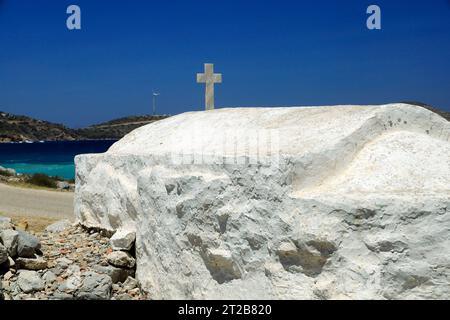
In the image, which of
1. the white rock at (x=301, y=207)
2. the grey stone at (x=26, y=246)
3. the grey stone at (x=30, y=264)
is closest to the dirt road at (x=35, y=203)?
the grey stone at (x=26, y=246)

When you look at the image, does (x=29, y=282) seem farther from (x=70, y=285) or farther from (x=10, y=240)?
(x=10, y=240)

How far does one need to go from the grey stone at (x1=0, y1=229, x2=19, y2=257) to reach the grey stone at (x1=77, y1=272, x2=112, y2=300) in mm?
1398

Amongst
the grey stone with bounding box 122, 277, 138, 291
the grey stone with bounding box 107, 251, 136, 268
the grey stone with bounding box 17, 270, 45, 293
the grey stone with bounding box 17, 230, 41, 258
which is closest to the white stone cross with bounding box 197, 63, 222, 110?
the grey stone with bounding box 107, 251, 136, 268

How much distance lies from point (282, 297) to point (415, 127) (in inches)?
100

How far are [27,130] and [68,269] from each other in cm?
11160

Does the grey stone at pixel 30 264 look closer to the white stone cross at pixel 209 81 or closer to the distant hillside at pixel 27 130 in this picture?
the white stone cross at pixel 209 81

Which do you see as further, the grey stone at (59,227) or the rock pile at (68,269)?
the grey stone at (59,227)

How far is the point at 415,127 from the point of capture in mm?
5754

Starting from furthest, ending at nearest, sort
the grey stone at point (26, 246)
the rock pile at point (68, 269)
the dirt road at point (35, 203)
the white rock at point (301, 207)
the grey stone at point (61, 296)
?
the dirt road at point (35, 203) < the grey stone at point (26, 246) < the rock pile at point (68, 269) < the grey stone at point (61, 296) < the white rock at point (301, 207)

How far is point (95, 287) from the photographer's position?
6.81 m

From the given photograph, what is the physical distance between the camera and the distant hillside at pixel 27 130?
10606cm

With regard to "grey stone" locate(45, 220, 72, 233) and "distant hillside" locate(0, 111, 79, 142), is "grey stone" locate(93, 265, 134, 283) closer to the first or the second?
"grey stone" locate(45, 220, 72, 233)
